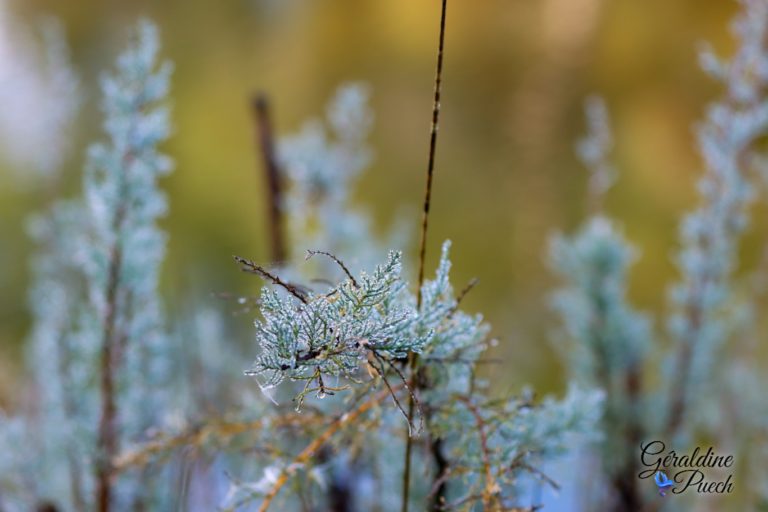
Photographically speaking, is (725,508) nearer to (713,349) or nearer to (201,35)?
(713,349)

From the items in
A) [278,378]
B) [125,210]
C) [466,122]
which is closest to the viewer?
[278,378]

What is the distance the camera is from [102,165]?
289mm

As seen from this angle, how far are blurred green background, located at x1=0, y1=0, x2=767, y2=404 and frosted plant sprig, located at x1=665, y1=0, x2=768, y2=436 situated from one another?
0.76m

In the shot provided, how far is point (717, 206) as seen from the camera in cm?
39

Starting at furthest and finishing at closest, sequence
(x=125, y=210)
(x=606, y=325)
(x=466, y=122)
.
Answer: (x=466, y=122) → (x=606, y=325) → (x=125, y=210)

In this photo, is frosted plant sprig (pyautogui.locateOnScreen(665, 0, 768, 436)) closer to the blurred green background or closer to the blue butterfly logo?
the blue butterfly logo

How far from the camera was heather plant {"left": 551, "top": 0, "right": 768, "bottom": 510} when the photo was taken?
384 mm

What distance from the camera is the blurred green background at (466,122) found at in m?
1.59

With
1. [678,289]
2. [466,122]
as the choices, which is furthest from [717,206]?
[466,122]

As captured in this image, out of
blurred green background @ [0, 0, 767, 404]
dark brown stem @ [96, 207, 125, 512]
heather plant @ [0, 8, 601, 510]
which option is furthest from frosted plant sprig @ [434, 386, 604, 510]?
blurred green background @ [0, 0, 767, 404]

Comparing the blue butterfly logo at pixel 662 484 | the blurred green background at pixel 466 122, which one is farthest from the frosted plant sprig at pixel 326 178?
the blurred green background at pixel 466 122

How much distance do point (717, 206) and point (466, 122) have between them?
1.68 metres

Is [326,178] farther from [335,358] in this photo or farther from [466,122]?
[466,122]

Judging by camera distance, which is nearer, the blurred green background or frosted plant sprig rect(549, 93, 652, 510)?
frosted plant sprig rect(549, 93, 652, 510)
